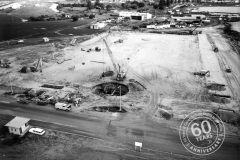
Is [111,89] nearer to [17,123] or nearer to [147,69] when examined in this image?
[147,69]

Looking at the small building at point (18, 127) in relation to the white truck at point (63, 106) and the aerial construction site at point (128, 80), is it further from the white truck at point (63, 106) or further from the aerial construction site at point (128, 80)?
the aerial construction site at point (128, 80)

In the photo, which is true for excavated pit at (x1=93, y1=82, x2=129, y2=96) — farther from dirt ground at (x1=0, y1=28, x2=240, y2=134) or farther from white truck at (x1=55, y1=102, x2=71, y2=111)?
white truck at (x1=55, y1=102, x2=71, y2=111)

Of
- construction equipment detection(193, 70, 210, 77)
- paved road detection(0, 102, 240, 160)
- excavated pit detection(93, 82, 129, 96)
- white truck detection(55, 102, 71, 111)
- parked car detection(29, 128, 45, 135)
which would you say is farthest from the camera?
construction equipment detection(193, 70, 210, 77)

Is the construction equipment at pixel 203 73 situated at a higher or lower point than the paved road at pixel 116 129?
higher

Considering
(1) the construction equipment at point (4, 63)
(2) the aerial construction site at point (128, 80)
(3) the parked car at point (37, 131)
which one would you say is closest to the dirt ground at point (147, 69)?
(2) the aerial construction site at point (128, 80)

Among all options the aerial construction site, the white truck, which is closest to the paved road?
the white truck

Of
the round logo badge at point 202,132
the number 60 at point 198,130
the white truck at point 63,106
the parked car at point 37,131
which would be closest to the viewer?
the round logo badge at point 202,132
